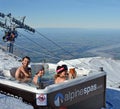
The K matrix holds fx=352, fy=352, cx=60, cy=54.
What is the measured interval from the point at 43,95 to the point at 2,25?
1495cm

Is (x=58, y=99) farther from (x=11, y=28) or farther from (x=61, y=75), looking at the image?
(x=11, y=28)

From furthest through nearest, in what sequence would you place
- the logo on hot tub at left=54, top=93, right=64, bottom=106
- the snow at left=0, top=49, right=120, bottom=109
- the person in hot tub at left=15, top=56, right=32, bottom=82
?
1. the person in hot tub at left=15, top=56, right=32, bottom=82
2. the snow at left=0, top=49, right=120, bottom=109
3. the logo on hot tub at left=54, top=93, right=64, bottom=106

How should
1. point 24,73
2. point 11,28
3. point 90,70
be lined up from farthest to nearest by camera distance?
1. point 11,28
2. point 90,70
3. point 24,73

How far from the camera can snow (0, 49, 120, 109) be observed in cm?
879

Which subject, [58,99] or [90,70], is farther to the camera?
[90,70]

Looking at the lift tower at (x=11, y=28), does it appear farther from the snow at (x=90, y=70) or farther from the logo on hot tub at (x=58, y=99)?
the logo on hot tub at (x=58, y=99)

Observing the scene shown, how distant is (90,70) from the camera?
34.3 ft

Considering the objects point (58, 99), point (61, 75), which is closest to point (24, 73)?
point (61, 75)

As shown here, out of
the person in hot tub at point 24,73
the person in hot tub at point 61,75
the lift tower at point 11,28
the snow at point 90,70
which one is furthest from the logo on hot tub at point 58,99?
the lift tower at point 11,28

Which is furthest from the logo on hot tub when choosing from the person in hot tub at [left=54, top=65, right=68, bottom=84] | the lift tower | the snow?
the lift tower

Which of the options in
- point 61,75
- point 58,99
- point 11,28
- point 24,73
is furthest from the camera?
point 11,28

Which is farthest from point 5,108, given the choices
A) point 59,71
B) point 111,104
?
point 111,104

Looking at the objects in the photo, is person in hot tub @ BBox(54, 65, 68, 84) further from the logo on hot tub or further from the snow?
the snow

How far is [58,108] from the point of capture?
8.27 meters
